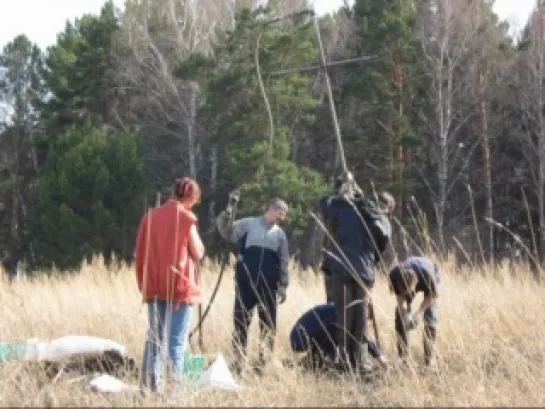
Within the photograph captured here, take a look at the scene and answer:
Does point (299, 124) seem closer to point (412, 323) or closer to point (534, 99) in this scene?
point (534, 99)

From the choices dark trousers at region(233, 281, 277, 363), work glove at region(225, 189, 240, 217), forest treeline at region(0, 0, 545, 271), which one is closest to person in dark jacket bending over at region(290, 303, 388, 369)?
dark trousers at region(233, 281, 277, 363)

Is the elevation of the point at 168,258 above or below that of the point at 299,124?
below

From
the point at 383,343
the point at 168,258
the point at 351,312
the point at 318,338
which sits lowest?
the point at 383,343

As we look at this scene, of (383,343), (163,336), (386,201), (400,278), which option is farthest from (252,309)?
(163,336)

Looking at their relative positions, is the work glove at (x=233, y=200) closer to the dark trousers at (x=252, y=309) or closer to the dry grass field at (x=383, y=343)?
the dark trousers at (x=252, y=309)

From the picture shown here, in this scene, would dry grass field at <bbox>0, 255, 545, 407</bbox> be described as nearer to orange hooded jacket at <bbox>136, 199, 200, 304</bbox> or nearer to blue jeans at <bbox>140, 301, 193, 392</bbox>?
blue jeans at <bbox>140, 301, 193, 392</bbox>

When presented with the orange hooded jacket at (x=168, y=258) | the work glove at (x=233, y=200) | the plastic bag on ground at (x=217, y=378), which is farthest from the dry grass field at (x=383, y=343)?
the work glove at (x=233, y=200)

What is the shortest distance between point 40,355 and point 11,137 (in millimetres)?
29881

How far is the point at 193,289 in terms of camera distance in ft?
18.6

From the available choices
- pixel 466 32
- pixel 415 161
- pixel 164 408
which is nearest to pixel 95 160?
pixel 415 161

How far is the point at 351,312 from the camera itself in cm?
646

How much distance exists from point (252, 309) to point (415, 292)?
4.56 feet

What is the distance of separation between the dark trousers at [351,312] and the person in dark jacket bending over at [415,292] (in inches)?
10.3

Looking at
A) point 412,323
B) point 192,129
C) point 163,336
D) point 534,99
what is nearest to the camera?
point 163,336
